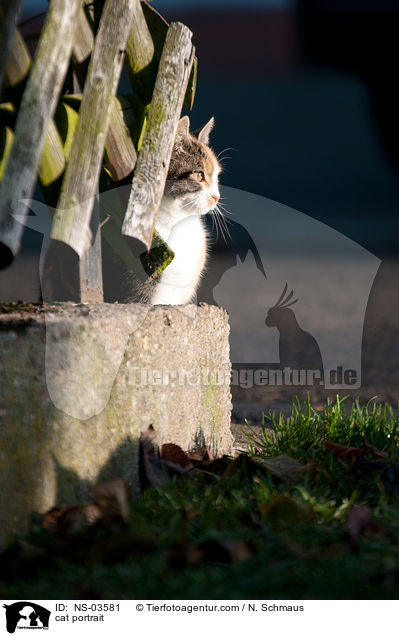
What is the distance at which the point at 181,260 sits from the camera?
2.57 meters

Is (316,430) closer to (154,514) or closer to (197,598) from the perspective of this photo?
(154,514)

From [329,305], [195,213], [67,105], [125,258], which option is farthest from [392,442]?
[329,305]

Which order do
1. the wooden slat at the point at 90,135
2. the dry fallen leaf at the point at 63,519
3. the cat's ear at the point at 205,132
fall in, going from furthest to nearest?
the cat's ear at the point at 205,132
the wooden slat at the point at 90,135
the dry fallen leaf at the point at 63,519

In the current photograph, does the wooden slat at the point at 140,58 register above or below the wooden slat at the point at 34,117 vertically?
above

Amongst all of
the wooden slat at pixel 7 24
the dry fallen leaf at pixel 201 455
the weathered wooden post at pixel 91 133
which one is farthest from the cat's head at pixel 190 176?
the dry fallen leaf at pixel 201 455

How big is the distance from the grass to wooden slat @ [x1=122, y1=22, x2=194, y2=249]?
3.03 feet

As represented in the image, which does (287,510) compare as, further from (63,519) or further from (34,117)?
(34,117)

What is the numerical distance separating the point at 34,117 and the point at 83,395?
803 mm

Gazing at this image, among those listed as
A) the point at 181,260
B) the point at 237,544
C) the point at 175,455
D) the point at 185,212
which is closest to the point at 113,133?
the point at 181,260

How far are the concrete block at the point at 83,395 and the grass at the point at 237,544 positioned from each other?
114 mm

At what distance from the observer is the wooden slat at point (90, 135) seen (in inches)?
73.3

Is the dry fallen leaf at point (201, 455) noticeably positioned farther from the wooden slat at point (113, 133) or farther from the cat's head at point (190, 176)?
the cat's head at point (190, 176)
